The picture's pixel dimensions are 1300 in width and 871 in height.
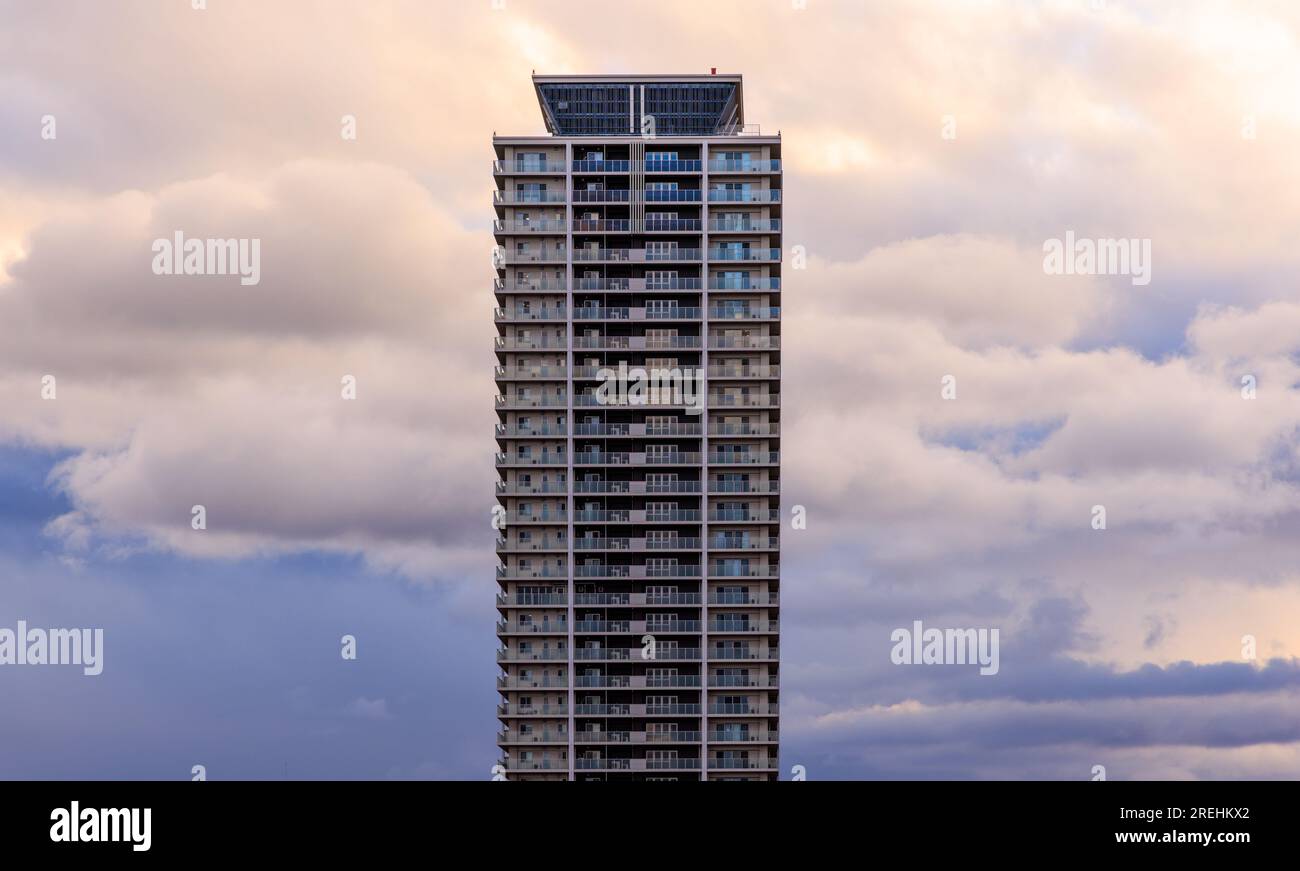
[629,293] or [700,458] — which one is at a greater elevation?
[629,293]

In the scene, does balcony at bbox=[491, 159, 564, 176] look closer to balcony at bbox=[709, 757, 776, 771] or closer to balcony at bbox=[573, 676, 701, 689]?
balcony at bbox=[573, 676, 701, 689]

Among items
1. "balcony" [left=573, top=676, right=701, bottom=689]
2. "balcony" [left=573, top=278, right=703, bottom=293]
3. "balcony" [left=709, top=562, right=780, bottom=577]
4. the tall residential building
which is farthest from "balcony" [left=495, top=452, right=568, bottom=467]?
"balcony" [left=573, top=676, right=701, bottom=689]

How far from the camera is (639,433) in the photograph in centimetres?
14012

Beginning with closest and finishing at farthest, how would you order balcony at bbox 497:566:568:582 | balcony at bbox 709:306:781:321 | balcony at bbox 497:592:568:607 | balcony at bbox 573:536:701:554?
balcony at bbox 497:592:568:607 → balcony at bbox 497:566:568:582 → balcony at bbox 573:536:701:554 → balcony at bbox 709:306:781:321

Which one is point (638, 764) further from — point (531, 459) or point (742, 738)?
point (531, 459)

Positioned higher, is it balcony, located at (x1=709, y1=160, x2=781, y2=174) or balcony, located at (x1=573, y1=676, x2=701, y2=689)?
balcony, located at (x1=709, y1=160, x2=781, y2=174)

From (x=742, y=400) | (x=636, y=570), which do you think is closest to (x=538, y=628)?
(x=636, y=570)

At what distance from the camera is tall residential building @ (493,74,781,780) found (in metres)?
135

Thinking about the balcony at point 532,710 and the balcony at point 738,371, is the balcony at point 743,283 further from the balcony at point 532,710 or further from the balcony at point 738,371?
the balcony at point 532,710

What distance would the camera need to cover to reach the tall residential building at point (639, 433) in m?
135

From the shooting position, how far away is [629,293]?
463 feet
